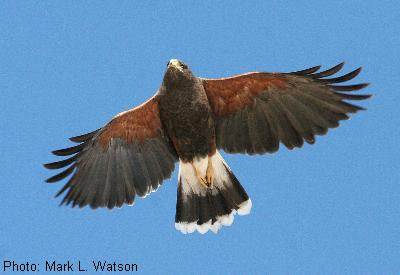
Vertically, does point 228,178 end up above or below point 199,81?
below

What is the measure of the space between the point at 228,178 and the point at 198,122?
3.64 ft

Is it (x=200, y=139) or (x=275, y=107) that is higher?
(x=275, y=107)

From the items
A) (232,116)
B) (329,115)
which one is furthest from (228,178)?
(329,115)

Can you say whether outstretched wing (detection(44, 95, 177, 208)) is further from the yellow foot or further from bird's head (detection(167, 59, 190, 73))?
bird's head (detection(167, 59, 190, 73))

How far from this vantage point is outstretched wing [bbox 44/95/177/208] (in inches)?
502

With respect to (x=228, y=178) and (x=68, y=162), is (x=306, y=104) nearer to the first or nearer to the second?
(x=228, y=178)

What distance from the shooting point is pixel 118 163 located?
509 inches

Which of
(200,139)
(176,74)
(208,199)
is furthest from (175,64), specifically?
(208,199)

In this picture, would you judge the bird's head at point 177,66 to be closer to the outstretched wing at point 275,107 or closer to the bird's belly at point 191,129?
the outstretched wing at point 275,107

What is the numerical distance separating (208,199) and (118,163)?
1.49 meters

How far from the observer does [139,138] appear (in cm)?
1293

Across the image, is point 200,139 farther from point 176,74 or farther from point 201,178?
point 176,74

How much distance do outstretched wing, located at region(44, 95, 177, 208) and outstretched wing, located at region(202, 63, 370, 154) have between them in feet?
3.15

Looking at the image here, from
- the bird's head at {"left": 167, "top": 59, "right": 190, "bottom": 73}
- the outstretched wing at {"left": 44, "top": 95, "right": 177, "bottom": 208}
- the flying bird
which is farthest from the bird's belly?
the bird's head at {"left": 167, "top": 59, "right": 190, "bottom": 73}
